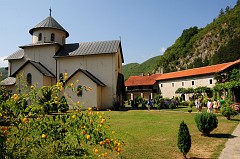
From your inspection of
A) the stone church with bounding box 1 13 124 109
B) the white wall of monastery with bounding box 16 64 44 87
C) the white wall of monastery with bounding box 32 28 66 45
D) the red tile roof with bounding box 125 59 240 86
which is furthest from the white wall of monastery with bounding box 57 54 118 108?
the red tile roof with bounding box 125 59 240 86

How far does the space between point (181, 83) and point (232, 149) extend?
41457 millimetres

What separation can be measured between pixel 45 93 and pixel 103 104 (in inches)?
1074

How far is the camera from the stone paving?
336 inches

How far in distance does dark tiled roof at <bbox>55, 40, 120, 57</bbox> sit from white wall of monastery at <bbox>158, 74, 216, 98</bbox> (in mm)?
21335

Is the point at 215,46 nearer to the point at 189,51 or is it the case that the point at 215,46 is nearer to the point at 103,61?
the point at 189,51

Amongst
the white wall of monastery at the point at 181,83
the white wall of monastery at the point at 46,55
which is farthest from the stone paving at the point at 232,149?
the white wall of monastery at the point at 181,83

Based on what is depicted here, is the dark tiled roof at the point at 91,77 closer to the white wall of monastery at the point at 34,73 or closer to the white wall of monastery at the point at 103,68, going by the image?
the white wall of monastery at the point at 103,68

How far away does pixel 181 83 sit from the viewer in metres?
49.9

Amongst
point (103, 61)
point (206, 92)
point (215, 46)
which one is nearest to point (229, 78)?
point (206, 92)

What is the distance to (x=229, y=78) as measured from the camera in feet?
105

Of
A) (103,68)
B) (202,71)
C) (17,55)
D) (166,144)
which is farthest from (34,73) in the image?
(202,71)

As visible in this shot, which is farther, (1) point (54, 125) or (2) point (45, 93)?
(2) point (45, 93)

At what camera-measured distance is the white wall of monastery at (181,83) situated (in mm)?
44500

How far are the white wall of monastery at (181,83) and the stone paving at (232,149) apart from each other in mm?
33699
